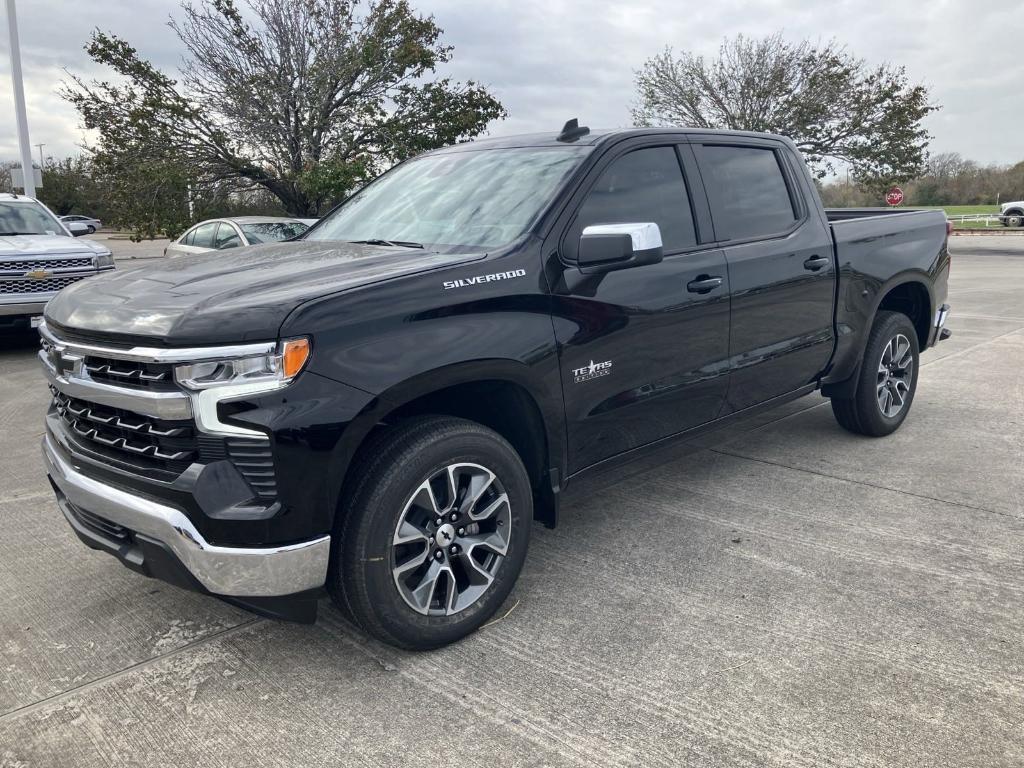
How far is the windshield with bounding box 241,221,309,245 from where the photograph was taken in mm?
10234

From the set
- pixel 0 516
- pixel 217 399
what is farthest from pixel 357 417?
pixel 0 516

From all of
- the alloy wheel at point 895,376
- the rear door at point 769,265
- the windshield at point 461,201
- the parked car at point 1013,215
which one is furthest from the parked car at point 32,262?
the parked car at point 1013,215

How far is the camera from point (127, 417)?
270 cm

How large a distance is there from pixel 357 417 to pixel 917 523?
9.55 feet

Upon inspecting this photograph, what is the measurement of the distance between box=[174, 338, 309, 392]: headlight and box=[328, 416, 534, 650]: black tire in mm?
442

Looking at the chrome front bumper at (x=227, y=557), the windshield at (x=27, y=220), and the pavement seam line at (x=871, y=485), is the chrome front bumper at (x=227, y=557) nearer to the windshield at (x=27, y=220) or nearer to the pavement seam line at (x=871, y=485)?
the pavement seam line at (x=871, y=485)

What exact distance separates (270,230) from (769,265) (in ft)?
25.7

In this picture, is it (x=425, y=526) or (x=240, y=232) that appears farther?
(x=240, y=232)

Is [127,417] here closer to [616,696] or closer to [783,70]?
[616,696]

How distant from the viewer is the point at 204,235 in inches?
439

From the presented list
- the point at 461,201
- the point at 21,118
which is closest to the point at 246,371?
the point at 461,201

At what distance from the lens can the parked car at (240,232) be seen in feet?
33.7

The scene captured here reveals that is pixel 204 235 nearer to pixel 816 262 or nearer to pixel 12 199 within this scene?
pixel 12 199

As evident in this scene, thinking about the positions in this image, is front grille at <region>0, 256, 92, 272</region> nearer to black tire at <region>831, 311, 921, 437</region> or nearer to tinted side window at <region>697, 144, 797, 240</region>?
tinted side window at <region>697, 144, 797, 240</region>
